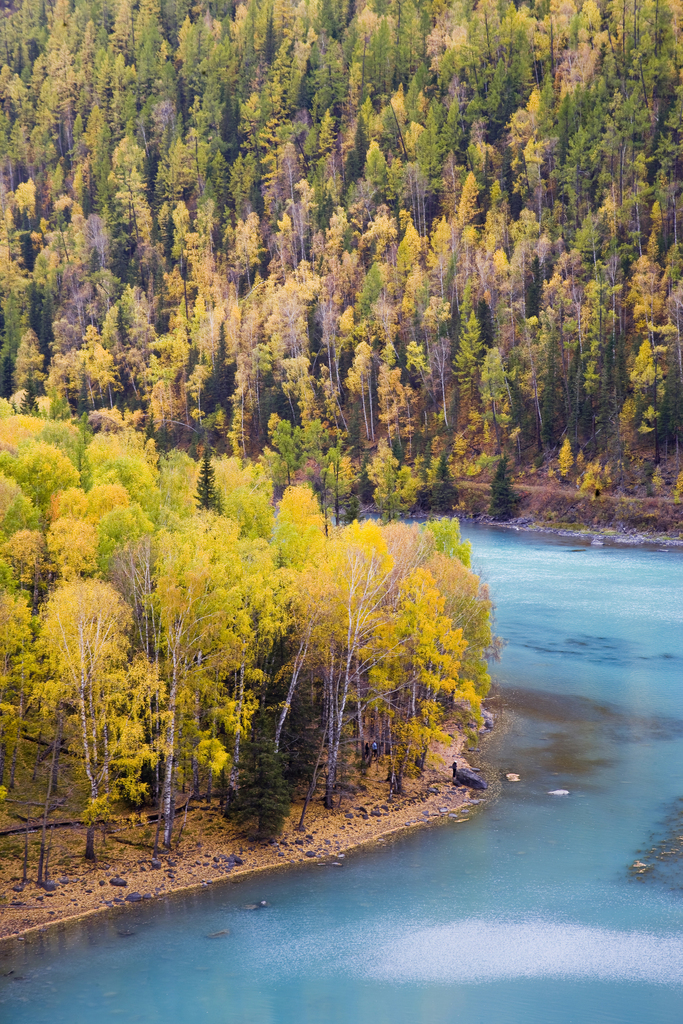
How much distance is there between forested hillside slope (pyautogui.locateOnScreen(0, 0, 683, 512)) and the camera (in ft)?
380

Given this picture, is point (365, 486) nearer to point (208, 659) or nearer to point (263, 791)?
point (208, 659)

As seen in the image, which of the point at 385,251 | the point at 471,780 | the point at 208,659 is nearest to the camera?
the point at 208,659

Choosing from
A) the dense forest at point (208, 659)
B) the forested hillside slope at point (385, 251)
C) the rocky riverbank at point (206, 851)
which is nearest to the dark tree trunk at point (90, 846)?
the dense forest at point (208, 659)

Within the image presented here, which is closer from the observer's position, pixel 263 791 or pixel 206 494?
pixel 263 791

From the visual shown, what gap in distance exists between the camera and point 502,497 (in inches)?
4205

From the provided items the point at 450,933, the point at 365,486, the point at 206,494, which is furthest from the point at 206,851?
the point at 365,486

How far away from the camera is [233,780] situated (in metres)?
32.6

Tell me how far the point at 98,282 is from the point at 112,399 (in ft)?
97.7

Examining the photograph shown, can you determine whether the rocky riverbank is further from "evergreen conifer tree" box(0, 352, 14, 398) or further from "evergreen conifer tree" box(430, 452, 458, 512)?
"evergreen conifer tree" box(0, 352, 14, 398)

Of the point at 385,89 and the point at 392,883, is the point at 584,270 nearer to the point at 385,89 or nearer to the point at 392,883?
the point at 385,89

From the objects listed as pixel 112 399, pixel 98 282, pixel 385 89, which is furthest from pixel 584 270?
pixel 98 282

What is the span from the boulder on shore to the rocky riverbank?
0.29m

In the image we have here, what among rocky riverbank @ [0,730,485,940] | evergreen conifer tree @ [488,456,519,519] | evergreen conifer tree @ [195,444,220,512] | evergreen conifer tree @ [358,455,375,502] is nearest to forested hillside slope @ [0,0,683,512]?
evergreen conifer tree @ [358,455,375,502]

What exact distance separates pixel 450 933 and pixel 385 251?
12911 centimetres
